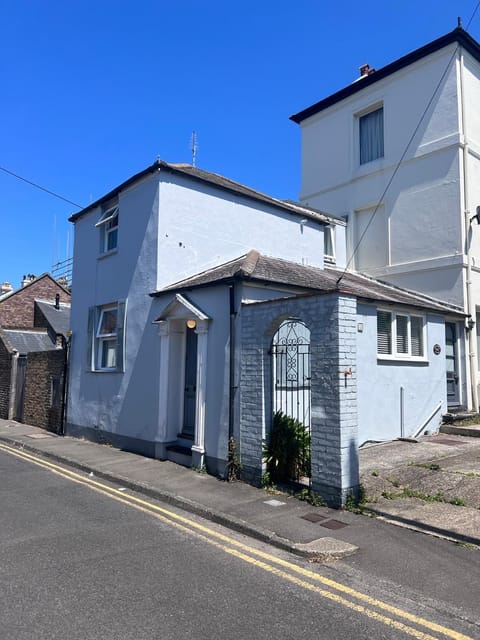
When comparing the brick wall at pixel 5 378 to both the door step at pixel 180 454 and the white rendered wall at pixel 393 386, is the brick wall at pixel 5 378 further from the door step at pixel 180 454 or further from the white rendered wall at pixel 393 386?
the white rendered wall at pixel 393 386

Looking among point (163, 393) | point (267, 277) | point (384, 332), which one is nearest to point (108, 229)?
point (163, 393)

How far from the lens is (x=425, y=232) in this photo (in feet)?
50.0

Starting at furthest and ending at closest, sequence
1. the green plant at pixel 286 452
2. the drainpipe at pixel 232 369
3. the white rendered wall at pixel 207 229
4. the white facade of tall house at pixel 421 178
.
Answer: the white facade of tall house at pixel 421 178 → the white rendered wall at pixel 207 229 → the drainpipe at pixel 232 369 → the green plant at pixel 286 452

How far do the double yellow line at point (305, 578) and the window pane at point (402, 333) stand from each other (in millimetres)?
7503

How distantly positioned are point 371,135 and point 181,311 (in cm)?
1181

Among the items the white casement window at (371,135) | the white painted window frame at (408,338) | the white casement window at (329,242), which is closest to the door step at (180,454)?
the white painted window frame at (408,338)

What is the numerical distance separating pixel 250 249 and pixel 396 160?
7.24 meters

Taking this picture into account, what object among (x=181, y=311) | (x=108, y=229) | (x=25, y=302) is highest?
(x=25, y=302)

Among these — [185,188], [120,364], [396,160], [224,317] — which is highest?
[396,160]

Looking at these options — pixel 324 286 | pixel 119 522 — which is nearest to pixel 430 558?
pixel 119 522

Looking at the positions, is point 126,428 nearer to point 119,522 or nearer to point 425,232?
Result: point 119,522

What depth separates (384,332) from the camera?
38.4 feet

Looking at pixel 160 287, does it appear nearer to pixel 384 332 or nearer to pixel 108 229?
pixel 108 229

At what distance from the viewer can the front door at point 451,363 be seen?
45.4 ft
